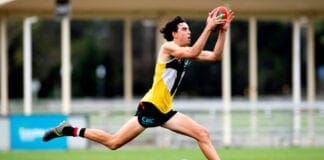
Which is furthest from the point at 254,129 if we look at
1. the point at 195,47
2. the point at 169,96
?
the point at 195,47

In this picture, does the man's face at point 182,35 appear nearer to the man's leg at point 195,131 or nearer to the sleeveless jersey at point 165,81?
the sleeveless jersey at point 165,81

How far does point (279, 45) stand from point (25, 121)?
43.4 m

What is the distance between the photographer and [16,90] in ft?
237

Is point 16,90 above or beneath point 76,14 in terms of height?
beneath

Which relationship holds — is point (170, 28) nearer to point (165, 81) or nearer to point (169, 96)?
point (165, 81)

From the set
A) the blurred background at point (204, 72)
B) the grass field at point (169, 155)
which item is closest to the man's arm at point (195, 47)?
the grass field at point (169, 155)

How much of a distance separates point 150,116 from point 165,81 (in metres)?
0.57

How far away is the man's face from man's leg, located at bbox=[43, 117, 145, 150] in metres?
1.33

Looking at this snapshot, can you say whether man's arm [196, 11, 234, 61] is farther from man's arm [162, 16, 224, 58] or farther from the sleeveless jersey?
the sleeveless jersey

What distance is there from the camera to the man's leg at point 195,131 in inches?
611

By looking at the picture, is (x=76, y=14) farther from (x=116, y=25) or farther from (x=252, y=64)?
(x=116, y=25)

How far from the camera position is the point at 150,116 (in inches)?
611

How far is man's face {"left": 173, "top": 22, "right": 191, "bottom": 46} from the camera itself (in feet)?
51.0

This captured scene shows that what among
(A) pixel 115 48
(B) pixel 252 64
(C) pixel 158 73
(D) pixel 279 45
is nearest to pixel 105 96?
(A) pixel 115 48
